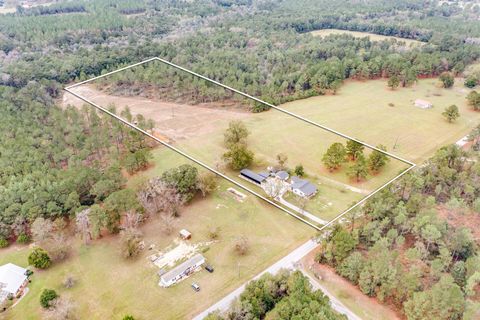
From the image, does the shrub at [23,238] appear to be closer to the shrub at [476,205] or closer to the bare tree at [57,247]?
the bare tree at [57,247]

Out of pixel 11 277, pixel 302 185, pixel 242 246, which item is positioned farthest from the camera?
pixel 242 246

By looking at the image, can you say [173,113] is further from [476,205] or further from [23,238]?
[476,205]

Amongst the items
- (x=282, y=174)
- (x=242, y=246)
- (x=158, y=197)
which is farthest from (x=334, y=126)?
(x=158, y=197)

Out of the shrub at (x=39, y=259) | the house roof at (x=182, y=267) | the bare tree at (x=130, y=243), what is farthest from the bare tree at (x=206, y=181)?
the shrub at (x=39, y=259)

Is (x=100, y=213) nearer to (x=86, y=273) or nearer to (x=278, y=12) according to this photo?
(x=86, y=273)

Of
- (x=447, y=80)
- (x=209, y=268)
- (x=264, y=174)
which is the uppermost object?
(x=264, y=174)

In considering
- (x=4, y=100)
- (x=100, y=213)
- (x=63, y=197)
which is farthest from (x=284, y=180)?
(x=4, y=100)

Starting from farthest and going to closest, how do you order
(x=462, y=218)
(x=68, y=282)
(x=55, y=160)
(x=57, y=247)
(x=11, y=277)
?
1. (x=55, y=160)
2. (x=462, y=218)
3. (x=57, y=247)
4. (x=11, y=277)
5. (x=68, y=282)
